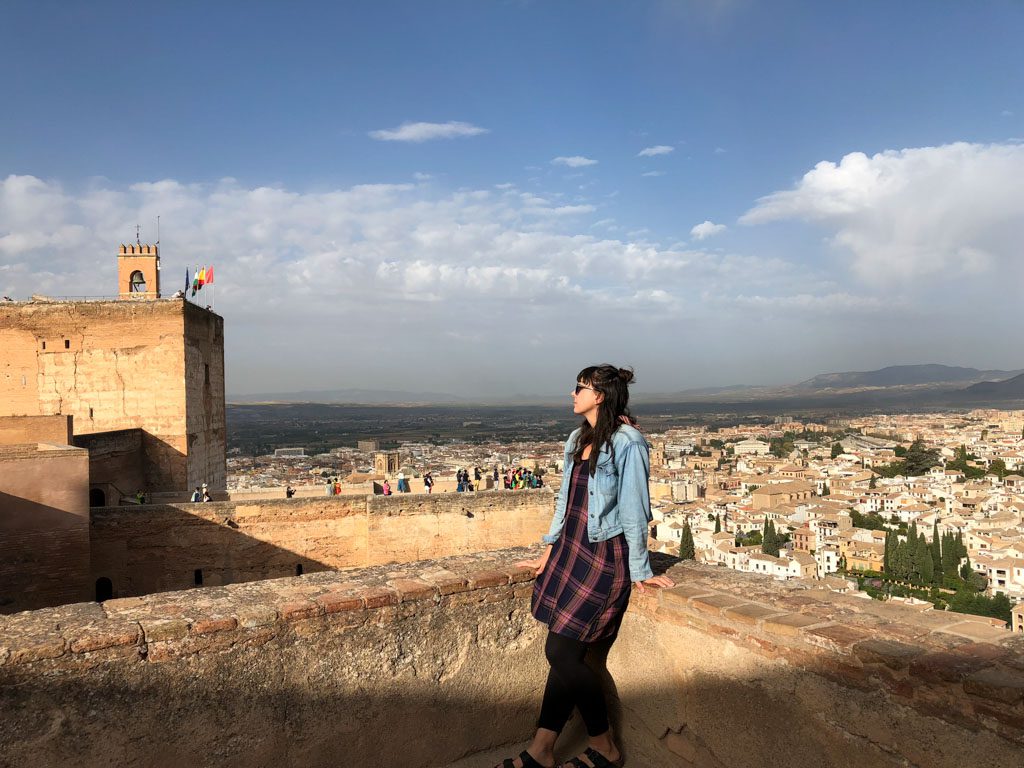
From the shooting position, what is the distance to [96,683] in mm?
2211

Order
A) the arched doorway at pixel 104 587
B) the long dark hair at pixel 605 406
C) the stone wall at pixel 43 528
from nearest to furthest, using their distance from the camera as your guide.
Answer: the long dark hair at pixel 605 406 → the stone wall at pixel 43 528 → the arched doorway at pixel 104 587

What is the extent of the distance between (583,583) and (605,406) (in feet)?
2.33

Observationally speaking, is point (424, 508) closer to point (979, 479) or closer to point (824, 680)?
point (824, 680)

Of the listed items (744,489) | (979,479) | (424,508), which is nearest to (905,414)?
Answer: (979,479)

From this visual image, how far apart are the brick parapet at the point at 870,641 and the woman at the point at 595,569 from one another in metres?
0.31

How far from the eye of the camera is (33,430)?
10312mm

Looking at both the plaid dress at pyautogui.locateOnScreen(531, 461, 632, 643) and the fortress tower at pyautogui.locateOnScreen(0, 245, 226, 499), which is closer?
the plaid dress at pyautogui.locateOnScreen(531, 461, 632, 643)

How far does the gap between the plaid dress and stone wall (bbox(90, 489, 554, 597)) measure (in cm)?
851

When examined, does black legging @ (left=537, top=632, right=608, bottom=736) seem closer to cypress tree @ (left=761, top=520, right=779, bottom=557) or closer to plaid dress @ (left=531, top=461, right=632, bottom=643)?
plaid dress @ (left=531, top=461, right=632, bottom=643)

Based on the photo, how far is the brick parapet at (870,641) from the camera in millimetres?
2002

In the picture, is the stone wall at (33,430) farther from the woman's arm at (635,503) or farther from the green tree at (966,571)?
the green tree at (966,571)

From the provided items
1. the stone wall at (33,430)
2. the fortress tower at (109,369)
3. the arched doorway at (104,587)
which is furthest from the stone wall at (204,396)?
the arched doorway at (104,587)

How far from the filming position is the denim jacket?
8.86ft

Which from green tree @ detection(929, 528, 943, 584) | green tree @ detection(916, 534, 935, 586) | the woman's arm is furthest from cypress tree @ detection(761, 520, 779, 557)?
the woman's arm
